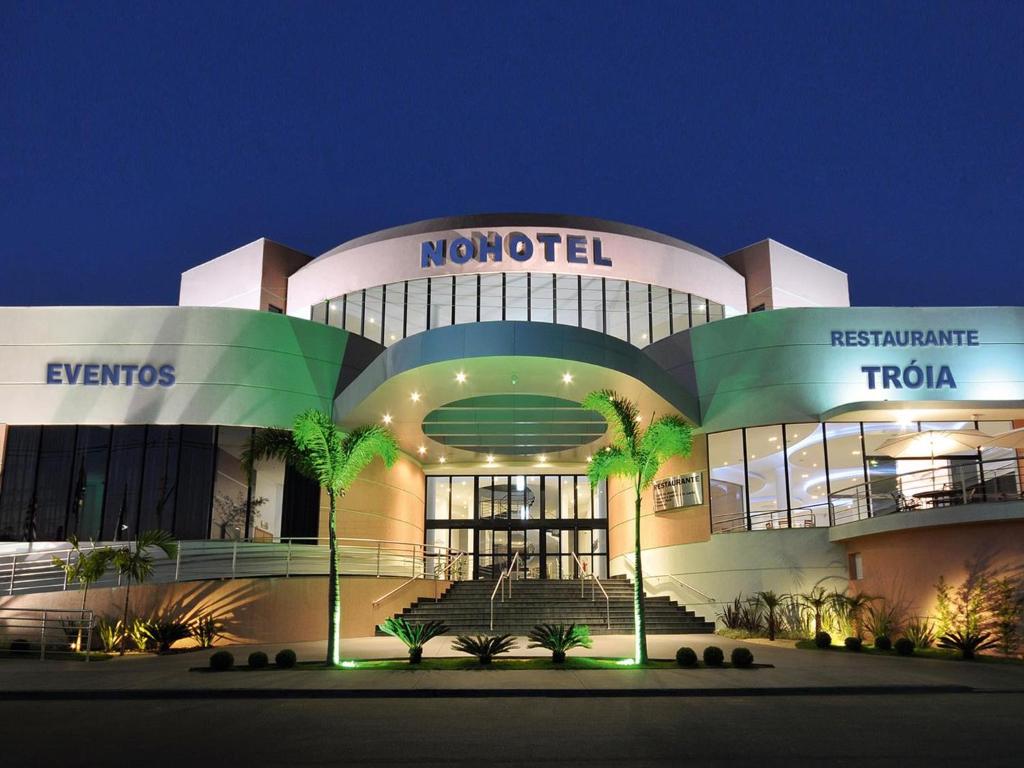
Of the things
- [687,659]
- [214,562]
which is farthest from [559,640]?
[214,562]

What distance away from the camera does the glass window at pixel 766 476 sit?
83.3ft

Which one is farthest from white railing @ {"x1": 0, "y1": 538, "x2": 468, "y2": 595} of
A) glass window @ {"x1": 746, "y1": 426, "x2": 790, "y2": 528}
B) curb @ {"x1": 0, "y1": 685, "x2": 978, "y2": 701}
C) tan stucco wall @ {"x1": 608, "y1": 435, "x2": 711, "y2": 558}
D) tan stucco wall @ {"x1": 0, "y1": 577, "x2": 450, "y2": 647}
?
glass window @ {"x1": 746, "y1": 426, "x2": 790, "y2": 528}

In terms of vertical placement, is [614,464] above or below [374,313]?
below

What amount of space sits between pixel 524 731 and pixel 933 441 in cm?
1678

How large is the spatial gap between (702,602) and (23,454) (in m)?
20.7

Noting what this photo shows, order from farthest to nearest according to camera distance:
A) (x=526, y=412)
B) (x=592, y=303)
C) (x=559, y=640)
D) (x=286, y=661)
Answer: (x=592, y=303) < (x=526, y=412) < (x=559, y=640) < (x=286, y=661)

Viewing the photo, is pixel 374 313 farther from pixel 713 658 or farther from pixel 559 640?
pixel 713 658

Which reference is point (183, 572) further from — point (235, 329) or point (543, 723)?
point (543, 723)

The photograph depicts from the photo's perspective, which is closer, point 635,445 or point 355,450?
point 355,450

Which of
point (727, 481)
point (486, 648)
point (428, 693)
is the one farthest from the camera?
point (727, 481)

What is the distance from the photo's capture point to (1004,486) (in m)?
25.3

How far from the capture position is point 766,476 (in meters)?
25.8

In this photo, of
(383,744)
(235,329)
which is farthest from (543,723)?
(235,329)

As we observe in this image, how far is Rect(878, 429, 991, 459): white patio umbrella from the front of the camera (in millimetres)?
22234
